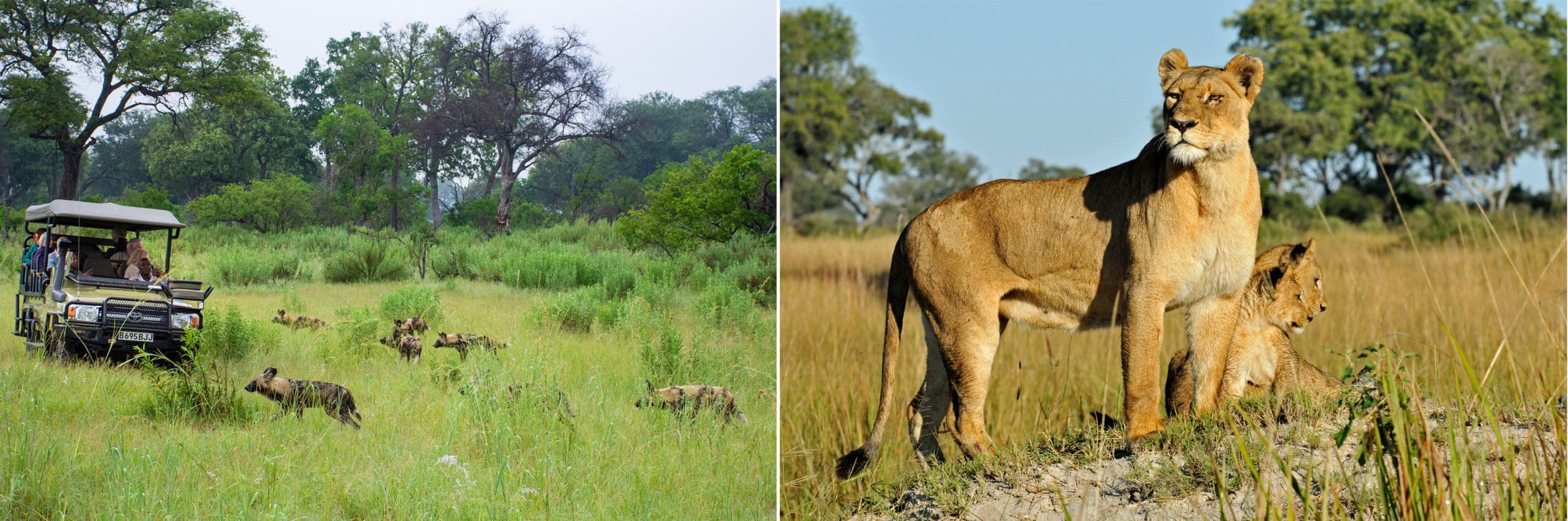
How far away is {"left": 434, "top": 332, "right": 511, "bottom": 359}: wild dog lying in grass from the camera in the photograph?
19.6 feet

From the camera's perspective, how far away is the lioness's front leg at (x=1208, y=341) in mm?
3174

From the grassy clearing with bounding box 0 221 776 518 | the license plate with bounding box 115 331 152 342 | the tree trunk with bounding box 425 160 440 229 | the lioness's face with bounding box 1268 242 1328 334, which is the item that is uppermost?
the tree trunk with bounding box 425 160 440 229

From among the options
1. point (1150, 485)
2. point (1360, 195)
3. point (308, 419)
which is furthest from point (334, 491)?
point (1360, 195)

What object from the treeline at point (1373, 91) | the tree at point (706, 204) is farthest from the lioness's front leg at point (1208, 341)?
the treeline at point (1373, 91)

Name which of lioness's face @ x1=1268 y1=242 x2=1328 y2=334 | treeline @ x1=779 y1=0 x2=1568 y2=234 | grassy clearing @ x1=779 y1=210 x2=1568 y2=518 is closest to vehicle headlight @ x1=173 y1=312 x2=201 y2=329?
grassy clearing @ x1=779 y1=210 x2=1568 y2=518

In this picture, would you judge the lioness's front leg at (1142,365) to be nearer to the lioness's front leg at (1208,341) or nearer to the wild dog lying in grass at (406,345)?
the lioness's front leg at (1208,341)

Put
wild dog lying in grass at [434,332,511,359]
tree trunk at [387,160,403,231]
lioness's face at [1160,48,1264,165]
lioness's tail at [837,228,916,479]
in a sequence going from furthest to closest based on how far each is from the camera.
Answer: tree trunk at [387,160,403,231]
wild dog lying in grass at [434,332,511,359]
lioness's tail at [837,228,916,479]
lioness's face at [1160,48,1264,165]

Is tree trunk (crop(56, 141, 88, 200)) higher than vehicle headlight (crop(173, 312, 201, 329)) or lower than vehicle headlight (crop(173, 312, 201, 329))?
higher

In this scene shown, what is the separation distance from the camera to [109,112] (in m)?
5.64

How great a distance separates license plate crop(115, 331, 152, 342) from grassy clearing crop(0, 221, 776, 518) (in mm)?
168

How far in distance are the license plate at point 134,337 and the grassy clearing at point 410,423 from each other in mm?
168

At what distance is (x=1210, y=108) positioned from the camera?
2.74 metres

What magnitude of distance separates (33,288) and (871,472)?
4516 mm

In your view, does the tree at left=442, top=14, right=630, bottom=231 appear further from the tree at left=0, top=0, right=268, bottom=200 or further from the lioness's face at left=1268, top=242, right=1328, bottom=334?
the lioness's face at left=1268, top=242, right=1328, bottom=334
